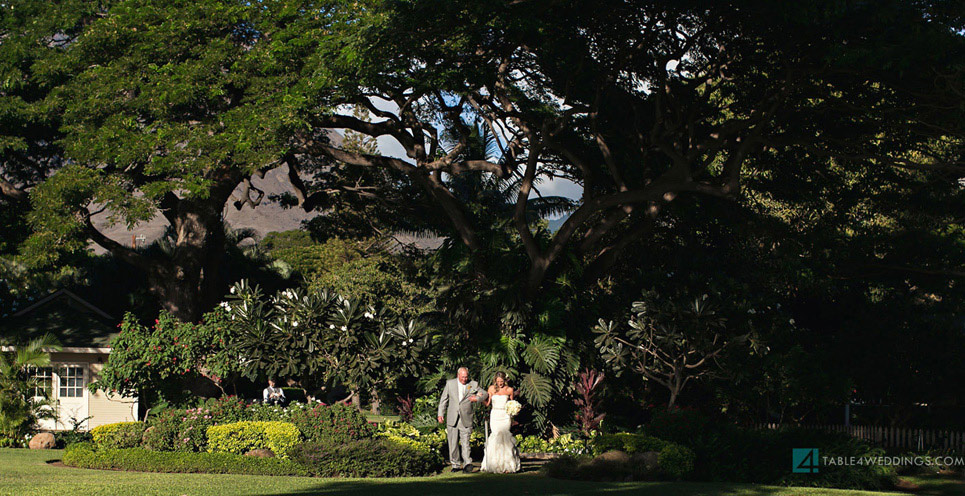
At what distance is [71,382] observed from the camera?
92.5 feet

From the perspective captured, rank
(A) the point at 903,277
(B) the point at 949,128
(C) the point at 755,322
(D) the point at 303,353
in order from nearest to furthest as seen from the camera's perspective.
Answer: (B) the point at 949,128, (D) the point at 303,353, (C) the point at 755,322, (A) the point at 903,277

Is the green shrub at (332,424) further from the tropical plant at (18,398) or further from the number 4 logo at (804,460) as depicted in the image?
the number 4 logo at (804,460)

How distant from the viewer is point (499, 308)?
65.9 ft

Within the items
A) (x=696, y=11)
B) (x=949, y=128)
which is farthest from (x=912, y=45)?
(x=696, y=11)

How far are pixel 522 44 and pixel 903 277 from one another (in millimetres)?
12815

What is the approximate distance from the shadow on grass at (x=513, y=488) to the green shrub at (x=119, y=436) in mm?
5187

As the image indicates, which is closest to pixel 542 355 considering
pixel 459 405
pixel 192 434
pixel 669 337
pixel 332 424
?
pixel 669 337

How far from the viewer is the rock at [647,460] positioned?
14802 mm

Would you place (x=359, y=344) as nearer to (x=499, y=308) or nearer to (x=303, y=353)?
(x=303, y=353)

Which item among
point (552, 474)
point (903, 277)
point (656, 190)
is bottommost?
point (552, 474)

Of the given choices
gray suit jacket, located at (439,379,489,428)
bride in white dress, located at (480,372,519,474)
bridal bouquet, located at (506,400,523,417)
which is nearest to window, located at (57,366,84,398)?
gray suit jacket, located at (439,379,489,428)

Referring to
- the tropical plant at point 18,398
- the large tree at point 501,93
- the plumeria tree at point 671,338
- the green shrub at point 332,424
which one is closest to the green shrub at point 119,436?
the green shrub at point 332,424

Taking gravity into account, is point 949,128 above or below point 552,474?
above

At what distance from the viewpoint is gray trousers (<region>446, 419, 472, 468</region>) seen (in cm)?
1534
